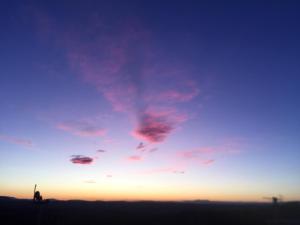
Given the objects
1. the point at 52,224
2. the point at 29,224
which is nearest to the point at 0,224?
the point at 29,224

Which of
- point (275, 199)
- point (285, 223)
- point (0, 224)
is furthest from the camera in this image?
point (0, 224)

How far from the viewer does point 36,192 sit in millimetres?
34812

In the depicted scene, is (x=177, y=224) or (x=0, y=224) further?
(x=177, y=224)

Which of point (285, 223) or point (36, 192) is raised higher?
point (36, 192)

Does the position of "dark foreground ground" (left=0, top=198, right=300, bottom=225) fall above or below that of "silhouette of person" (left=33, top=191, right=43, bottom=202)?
below

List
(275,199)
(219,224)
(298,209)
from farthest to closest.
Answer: (298,209) < (219,224) < (275,199)

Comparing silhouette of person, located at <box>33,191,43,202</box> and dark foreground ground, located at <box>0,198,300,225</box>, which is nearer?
silhouette of person, located at <box>33,191,43,202</box>

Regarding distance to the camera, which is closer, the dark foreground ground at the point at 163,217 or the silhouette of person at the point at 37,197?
the silhouette of person at the point at 37,197

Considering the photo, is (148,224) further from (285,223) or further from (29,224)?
(285,223)

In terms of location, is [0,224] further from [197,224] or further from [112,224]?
[197,224]

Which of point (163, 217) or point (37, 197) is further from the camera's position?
point (163, 217)

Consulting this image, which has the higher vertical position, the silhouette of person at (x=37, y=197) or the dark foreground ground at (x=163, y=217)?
the silhouette of person at (x=37, y=197)

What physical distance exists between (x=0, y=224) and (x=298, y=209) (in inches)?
2582

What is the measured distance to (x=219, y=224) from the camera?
5769cm
